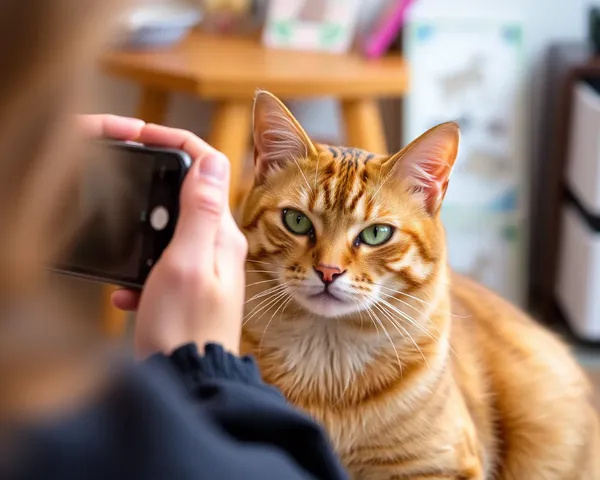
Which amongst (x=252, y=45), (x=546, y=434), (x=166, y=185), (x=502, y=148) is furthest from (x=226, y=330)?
(x=502, y=148)

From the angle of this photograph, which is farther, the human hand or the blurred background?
the blurred background

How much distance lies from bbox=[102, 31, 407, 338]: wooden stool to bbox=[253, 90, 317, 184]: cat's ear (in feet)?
2.25

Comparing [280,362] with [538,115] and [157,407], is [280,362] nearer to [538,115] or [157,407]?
[157,407]

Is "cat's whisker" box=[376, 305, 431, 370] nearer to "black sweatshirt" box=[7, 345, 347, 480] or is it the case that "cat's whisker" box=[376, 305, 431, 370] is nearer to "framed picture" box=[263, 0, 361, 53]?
"black sweatshirt" box=[7, 345, 347, 480]

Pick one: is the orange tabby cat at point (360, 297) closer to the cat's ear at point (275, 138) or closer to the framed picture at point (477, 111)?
the cat's ear at point (275, 138)

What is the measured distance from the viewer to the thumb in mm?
618

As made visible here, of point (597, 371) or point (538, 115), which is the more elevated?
point (538, 115)

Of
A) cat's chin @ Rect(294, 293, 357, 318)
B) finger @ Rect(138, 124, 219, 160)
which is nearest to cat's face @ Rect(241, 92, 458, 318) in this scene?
cat's chin @ Rect(294, 293, 357, 318)

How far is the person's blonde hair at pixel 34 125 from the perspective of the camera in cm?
33

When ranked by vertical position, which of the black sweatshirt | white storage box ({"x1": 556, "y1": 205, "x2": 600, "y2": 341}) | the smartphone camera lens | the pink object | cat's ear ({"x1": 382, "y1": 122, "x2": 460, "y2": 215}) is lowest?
white storage box ({"x1": 556, "y1": 205, "x2": 600, "y2": 341})

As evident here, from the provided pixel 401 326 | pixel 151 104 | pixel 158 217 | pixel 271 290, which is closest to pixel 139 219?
pixel 158 217

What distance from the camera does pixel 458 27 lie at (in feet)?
6.79

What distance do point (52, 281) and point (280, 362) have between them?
0.49 metres

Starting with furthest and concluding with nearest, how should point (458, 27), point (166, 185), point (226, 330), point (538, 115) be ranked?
point (538, 115)
point (458, 27)
point (166, 185)
point (226, 330)
